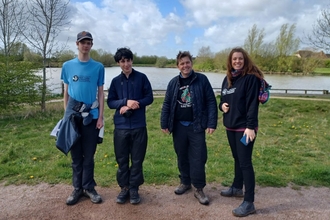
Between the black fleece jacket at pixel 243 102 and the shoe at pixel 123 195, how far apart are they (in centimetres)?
158

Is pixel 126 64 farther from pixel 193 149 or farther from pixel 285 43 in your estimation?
pixel 285 43

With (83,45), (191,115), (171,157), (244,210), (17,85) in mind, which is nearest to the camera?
(244,210)

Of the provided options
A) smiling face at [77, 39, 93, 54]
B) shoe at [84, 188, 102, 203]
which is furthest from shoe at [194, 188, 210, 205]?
smiling face at [77, 39, 93, 54]

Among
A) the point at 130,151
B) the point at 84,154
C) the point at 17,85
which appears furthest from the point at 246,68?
the point at 17,85

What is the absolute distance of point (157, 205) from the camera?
3.43 meters

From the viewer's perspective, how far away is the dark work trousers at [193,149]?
348 centimetres

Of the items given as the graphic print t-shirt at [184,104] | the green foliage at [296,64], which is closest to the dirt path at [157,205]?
the graphic print t-shirt at [184,104]

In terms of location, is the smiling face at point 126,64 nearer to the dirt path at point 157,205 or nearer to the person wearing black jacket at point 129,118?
the person wearing black jacket at point 129,118

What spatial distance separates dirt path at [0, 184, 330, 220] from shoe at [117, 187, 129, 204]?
2.6 inches

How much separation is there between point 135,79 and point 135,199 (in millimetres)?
1541

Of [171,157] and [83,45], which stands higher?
[83,45]

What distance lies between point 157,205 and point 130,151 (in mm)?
768

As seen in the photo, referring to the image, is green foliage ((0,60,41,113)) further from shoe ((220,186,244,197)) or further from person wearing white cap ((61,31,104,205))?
shoe ((220,186,244,197))

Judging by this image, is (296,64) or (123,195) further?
(296,64)
